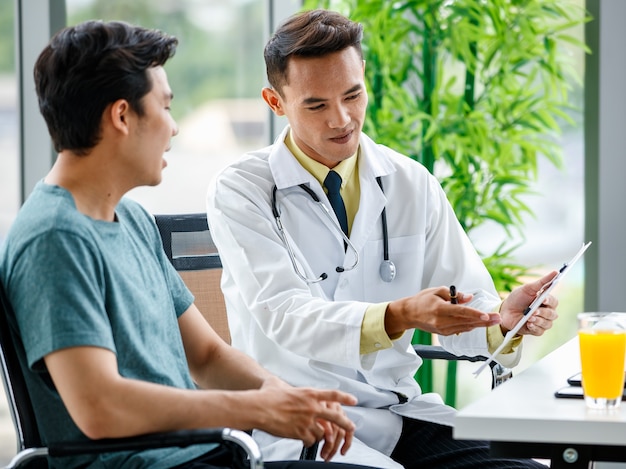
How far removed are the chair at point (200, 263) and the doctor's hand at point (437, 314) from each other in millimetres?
394

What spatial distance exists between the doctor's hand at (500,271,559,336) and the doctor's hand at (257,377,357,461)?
0.51 m

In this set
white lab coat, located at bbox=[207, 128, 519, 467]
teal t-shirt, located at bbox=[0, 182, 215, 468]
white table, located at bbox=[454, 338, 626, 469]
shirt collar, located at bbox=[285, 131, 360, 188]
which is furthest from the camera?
shirt collar, located at bbox=[285, 131, 360, 188]

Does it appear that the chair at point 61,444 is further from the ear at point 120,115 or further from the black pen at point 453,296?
the black pen at point 453,296

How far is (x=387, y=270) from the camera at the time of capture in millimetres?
2098

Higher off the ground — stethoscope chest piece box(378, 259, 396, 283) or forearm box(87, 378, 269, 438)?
stethoscope chest piece box(378, 259, 396, 283)

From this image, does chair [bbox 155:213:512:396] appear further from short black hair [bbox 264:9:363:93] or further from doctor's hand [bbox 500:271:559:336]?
short black hair [bbox 264:9:363:93]

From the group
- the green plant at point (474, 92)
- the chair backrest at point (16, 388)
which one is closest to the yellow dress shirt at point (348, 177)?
the chair backrest at point (16, 388)

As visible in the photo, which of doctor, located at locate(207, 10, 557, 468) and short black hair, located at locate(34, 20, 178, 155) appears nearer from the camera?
short black hair, located at locate(34, 20, 178, 155)

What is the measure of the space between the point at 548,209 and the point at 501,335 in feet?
5.53

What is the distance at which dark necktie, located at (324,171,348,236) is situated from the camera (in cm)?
214

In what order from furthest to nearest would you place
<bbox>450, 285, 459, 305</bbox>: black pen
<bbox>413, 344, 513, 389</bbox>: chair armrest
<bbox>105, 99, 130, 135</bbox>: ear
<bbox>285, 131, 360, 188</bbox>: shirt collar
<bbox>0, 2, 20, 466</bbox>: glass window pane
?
<bbox>0, 2, 20, 466</bbox>: glass window pane → <bbox>285, 131, 360, 188</bbox>: shirt collar → <bbox>413, 344, 513, 389</bbox>: chair armrest → <bbox>450, 285, 459, 305</bbox>: black pen → <bbox>105, 99, 130, 135</bbox>: ear

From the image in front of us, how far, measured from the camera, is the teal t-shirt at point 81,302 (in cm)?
141

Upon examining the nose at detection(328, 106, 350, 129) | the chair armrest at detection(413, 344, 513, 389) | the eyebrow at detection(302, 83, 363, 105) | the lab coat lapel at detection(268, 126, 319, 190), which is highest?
the eyebrow at detection(302, 83, 363, 105)

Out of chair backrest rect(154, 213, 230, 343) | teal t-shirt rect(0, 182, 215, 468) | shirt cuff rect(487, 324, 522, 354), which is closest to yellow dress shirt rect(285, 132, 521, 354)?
shirt cuff rect(487, 324, 522, 354)
